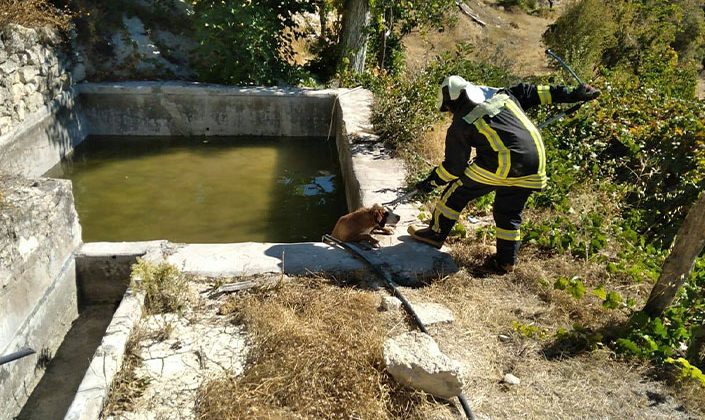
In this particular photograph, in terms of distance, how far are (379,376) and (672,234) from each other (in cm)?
409

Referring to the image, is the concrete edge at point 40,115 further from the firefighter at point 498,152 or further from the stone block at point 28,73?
the firefighter at point 498,152

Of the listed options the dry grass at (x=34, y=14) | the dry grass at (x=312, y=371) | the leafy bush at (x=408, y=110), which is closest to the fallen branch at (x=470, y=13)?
the leafy bush at (x=408, y=110)

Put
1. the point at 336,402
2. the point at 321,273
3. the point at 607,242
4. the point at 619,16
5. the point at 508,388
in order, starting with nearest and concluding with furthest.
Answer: the point at 336,402 → the point at 508,388 → the point at 321,273 → the point at 607,242 → the point at 619,16

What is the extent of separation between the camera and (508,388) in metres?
3.52

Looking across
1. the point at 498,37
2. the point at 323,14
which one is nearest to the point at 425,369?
the point at 323,14

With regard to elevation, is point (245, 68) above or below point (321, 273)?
above

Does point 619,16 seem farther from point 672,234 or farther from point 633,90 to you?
point 672,234

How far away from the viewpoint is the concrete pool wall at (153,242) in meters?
4.13

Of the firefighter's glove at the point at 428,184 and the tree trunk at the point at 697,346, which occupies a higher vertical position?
the firefighter's glove at the point at 428,184

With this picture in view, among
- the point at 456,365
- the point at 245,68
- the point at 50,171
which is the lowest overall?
the point at 50,171

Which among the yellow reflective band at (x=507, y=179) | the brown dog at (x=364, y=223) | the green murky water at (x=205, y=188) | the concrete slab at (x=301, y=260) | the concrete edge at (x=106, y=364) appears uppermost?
the yellow reflective band at (x=507, y=179)

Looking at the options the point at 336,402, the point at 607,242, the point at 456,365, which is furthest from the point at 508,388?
the point at 607,242

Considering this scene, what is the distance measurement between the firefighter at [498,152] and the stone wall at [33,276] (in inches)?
127

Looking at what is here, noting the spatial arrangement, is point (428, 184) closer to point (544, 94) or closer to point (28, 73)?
point (544, 94)
